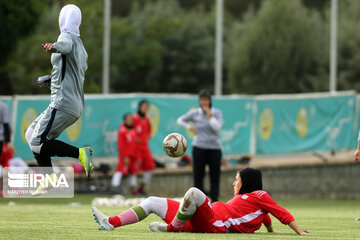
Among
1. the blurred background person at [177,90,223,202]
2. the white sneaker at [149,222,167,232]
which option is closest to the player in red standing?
the blurred background person at [177,90,223,202]

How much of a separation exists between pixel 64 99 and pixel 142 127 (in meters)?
11.1

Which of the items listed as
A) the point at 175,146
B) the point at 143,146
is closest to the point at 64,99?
the point at 175,146

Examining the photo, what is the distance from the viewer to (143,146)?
21.9m

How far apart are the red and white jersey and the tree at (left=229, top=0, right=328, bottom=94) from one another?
5131cm

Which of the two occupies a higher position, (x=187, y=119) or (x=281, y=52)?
(x=281, y=52)

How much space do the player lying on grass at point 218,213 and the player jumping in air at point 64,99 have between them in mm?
1531

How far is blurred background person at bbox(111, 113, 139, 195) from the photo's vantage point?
21.7m

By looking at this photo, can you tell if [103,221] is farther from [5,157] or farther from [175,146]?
[5,157]

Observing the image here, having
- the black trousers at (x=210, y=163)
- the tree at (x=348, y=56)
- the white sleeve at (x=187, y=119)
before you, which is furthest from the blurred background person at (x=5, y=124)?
the tree at (x=348, y=56)

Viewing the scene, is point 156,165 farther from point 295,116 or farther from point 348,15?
point 348,15

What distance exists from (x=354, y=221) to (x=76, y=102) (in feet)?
16.6

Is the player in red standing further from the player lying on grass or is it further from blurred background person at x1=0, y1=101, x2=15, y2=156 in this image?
the player lying on grass

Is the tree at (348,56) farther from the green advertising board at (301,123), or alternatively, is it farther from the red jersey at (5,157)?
the red jersey at (5,157)

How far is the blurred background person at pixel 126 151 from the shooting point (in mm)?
21703
